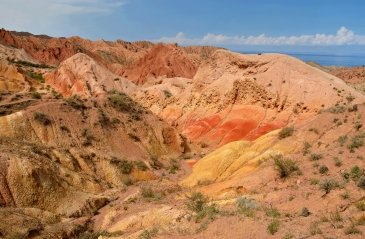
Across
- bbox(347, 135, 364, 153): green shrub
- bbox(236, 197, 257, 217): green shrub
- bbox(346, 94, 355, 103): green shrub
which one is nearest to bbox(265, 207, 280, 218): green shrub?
bbox(236, 197, 257, 217): green shrub

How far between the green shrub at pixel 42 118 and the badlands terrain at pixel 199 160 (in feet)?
0.40

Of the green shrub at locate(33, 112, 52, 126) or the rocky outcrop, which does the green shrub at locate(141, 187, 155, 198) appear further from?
the rocky outcrop

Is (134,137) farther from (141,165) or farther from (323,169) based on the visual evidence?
(323,169)

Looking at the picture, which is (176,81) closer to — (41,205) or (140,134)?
(140,134)

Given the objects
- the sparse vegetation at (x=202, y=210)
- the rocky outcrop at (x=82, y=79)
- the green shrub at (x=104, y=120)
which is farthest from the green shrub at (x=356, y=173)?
the rocky outcrop at (x=82, y=79)

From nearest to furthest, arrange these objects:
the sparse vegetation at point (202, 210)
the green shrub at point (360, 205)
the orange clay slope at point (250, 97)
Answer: the green shrub at point (360, 205) < the sparse vegetation at point (202, 210) < the orange clay slope at point (250, 97)

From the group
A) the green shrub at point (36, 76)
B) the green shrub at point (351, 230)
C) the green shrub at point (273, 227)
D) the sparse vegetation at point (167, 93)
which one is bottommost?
the sparse vegetation at point (167, 93)

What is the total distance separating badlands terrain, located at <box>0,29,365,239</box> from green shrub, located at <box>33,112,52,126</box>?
122 millimetres

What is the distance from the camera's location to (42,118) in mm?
28578

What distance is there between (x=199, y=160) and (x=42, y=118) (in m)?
10.2

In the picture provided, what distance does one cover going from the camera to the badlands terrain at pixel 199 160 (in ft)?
49.4

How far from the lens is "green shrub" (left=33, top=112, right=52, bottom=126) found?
28.4m

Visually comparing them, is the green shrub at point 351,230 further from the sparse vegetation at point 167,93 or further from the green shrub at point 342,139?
the sparse vegetation at point 167,93

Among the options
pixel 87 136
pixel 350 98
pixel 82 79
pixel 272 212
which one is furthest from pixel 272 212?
pixel 82 79
